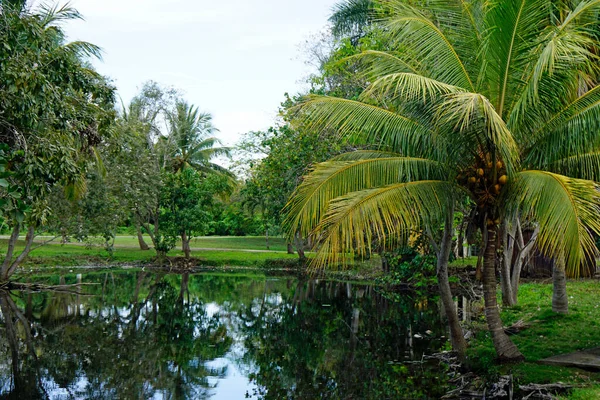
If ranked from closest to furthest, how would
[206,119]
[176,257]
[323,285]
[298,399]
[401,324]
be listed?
[298,399], [401,324], [323,285], [176,257], [206,119]

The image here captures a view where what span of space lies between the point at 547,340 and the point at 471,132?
4608 mm

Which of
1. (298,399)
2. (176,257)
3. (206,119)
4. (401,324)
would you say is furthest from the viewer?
(206,119)

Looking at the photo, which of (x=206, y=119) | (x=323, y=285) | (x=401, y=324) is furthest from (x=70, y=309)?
(x=206, y=119)

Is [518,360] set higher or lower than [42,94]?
lower

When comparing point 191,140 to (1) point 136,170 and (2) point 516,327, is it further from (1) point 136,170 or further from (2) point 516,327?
(2) point 516,327

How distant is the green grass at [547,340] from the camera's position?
28.0 ft

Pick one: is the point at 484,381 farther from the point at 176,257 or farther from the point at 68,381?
the point at 176,257

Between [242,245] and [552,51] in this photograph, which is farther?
[242,245]

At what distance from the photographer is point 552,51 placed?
7527 mm

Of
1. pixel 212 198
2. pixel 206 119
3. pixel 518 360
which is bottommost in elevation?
pixel 518 360

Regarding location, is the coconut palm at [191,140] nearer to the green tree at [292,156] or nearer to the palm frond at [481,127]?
the green tree at [292,156]

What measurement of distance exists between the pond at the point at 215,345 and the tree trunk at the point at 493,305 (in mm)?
1289

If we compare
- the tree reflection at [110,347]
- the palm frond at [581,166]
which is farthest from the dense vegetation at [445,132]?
the tree reflection at [110,347]

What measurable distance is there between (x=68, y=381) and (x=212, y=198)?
2343 centimetres
